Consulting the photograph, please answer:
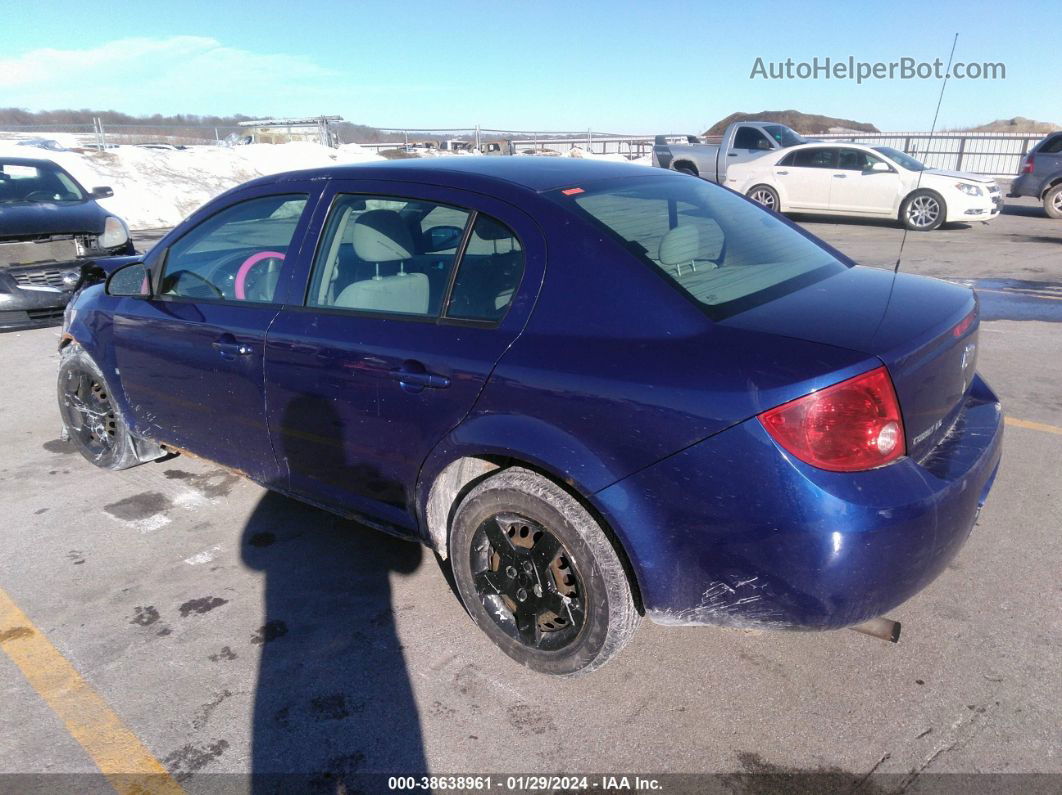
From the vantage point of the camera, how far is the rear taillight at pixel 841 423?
2076mm

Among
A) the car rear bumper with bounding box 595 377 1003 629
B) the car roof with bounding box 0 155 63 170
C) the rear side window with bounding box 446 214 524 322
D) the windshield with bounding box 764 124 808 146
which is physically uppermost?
the windshield with bounding box 764 124 808 146

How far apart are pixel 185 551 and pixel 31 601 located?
0.61 metres

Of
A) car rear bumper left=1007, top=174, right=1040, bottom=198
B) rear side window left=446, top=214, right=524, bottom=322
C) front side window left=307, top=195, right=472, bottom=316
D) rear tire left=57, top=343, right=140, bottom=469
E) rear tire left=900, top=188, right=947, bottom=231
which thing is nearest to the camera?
rear side window left=446, top=214, right=524, bottom=322

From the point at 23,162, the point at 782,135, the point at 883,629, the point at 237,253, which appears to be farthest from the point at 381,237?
the point at 782,135

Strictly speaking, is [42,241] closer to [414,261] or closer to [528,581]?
[414,261]

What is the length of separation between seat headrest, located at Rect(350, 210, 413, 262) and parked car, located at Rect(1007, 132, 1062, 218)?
54.5 feet

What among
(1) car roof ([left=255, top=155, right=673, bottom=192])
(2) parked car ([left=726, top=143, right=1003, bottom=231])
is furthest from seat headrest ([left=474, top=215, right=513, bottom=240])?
(2) parked car ([left=726, top=143, right=1003, bottom=231])

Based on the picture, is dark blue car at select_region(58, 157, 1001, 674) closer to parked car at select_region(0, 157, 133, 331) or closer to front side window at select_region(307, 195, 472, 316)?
front side window at select_region(307, 195, 472, 316)

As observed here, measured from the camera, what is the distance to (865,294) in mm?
2666

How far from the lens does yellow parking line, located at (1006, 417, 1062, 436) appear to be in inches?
181

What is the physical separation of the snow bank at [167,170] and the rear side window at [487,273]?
13193 millimetres

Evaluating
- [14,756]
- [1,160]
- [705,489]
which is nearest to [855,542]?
[705,489]

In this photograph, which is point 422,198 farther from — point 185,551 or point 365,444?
point 185,551

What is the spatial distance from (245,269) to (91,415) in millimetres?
1620
